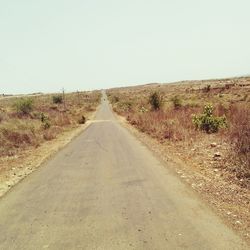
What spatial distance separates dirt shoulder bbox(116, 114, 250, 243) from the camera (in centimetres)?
767

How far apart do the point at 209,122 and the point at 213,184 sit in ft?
38.0

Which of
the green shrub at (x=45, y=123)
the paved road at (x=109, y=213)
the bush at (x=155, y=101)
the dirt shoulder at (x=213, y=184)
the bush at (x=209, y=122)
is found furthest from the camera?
the bush at (x=155, y=101)

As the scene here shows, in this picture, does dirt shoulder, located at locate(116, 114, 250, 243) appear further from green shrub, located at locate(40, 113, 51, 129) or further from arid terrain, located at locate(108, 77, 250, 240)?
green shrub, located at locate(40, 113, 51, 129)

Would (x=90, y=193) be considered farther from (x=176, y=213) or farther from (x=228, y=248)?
(x=228, y=248)

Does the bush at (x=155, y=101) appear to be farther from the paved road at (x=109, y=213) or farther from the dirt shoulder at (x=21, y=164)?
the paved road at (x=109, y=213)

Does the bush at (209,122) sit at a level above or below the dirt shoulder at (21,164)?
above

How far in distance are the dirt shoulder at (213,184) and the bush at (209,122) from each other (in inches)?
138

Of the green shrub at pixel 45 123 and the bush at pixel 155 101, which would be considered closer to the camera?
the green shrub at pixel 45 123

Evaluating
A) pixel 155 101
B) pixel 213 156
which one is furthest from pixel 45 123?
pixel 213 156

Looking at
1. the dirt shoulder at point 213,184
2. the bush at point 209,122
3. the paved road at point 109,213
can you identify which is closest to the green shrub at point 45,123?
the bush at point 209,122

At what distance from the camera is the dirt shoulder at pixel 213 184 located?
7.67 m

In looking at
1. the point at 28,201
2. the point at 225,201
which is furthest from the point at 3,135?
the point at 225,201

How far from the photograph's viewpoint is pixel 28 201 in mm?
9656

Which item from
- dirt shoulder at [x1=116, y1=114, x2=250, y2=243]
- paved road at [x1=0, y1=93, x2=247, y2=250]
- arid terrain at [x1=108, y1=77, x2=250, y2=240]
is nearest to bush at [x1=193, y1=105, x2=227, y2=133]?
arid terrain at [x1=108, y1=77, x2=250, y2=240]
